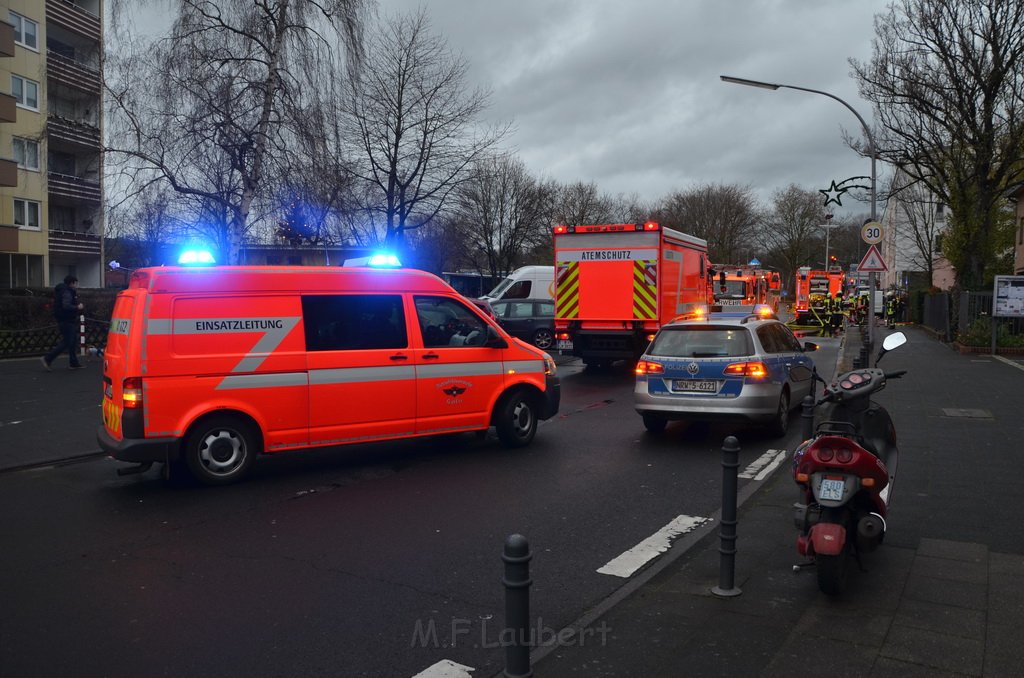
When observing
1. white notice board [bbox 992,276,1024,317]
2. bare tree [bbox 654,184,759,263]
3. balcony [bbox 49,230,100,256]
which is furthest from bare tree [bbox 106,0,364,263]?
bare tree [bbox 654,184,759,263]

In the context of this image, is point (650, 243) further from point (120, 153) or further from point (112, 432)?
point (112, 432)

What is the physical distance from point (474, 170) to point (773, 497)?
21.4m

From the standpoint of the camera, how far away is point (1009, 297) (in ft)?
63.4

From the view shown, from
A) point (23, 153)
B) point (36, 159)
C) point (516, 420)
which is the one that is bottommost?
point (516, 420)

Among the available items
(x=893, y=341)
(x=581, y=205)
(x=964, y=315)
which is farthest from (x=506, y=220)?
(x=893, y=341)

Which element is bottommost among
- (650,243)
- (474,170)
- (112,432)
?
(112,432)

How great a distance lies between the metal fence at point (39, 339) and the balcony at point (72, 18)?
20369mm

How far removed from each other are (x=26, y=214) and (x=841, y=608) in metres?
37.2

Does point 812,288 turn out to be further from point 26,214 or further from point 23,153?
point 23,153

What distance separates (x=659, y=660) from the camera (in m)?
3.85

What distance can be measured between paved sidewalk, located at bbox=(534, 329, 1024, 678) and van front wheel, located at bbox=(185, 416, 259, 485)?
4236mm

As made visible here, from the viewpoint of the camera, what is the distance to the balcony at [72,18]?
1353 inches

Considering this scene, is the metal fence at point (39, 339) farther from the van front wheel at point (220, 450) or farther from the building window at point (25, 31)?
the building window at point (25, 31)

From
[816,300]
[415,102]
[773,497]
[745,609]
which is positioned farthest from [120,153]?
[816,300]
